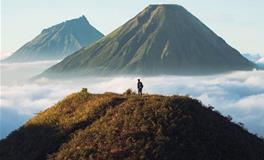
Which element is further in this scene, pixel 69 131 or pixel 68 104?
pixel 68 104

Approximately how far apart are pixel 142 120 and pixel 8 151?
1566 centimetres

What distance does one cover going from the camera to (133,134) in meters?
60.6

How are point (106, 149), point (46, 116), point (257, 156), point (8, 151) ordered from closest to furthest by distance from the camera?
1. point (106, 149)
2. point (257, 156)
3. point (8, 151)
4. point (46, 116)

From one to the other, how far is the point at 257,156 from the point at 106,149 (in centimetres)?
1588

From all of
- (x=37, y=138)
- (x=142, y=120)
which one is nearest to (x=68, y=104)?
(x=37, y=138)

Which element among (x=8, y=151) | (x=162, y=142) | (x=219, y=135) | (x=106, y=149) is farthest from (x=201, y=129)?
(x=8, y=151)

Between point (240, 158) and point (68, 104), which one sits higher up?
point (68, 104)

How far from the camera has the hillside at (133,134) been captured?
58906 mm

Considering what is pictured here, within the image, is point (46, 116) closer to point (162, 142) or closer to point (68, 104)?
point (68, 104)

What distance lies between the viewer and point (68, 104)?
245ft

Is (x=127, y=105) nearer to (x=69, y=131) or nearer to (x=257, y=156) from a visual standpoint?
(x=69, y=131)

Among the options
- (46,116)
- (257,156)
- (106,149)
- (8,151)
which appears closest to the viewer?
(106,149)

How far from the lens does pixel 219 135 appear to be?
63.3 meters

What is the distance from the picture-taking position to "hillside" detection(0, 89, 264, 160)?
58.9 m
